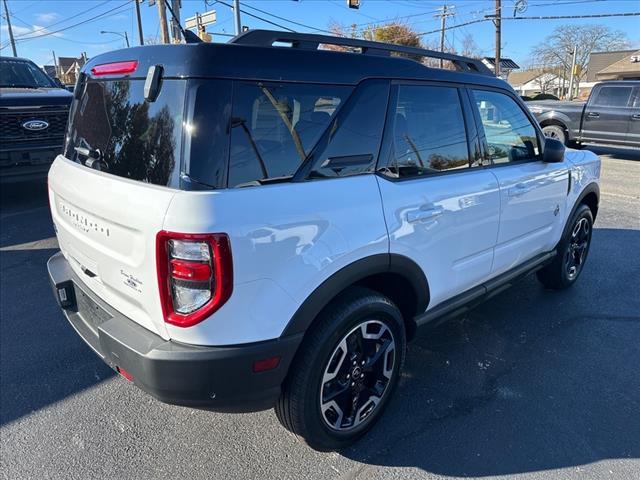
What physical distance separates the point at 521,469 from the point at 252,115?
6.90ft

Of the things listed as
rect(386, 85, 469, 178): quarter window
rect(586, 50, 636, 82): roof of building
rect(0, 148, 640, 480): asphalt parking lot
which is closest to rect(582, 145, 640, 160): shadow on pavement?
rect(0, 148, 640, 480): asphalt parking lot

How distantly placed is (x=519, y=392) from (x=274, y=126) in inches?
87.0

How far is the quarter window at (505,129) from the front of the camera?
3.14m

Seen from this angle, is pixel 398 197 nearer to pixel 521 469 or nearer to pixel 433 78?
pixel 433 78

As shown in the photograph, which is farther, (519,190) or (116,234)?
(519,190)

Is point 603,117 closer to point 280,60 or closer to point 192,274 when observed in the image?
point 280,60

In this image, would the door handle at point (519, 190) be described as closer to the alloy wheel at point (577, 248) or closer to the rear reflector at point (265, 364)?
the alloy wheel at point (577, 248)

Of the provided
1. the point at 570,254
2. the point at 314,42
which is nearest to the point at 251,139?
the point at 314,42

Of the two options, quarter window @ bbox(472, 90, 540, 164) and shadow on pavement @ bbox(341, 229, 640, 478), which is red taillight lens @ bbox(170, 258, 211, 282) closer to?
shadow on pavement @ bbox(341, 229, 640, 478)

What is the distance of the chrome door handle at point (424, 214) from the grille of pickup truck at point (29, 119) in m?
5.61

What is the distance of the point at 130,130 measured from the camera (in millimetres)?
2139

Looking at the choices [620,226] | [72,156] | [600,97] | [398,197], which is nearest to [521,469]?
[398,197]

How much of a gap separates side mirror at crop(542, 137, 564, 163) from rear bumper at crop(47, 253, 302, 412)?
2.52 m

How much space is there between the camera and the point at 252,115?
1903 mm
